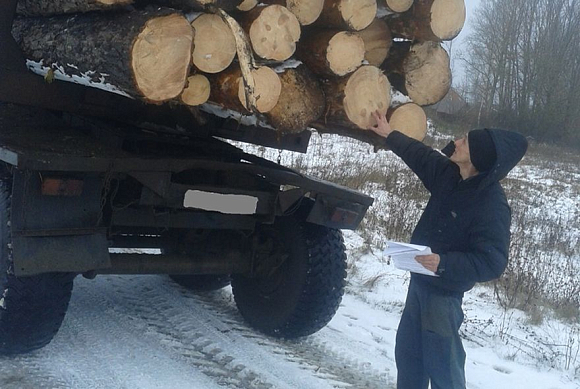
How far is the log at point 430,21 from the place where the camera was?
385cm

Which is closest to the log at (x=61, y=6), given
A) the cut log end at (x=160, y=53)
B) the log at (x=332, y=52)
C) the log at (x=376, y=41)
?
the cut log end at (x=160, y=53)

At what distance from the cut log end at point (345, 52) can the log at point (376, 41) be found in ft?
0.72

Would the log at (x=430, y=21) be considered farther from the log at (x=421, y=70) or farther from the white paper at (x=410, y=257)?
the white paper at (x=410, y=257)

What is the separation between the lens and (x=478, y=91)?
37.2 meters

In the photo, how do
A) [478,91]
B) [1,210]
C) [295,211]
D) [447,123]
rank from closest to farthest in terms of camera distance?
[1,210] → [295,211] → [447,123] → [478,91]

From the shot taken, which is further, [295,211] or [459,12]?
[295,211]

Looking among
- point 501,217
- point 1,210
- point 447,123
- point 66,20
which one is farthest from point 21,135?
point 447,123

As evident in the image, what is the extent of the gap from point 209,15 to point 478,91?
118 feet

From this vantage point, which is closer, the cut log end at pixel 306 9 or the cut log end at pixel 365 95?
the cut log end at pixel 306 9

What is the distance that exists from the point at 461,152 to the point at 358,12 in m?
1.02

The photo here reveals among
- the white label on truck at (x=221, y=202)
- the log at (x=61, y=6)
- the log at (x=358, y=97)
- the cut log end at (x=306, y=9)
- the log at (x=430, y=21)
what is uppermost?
the log at (x=430, y=21)

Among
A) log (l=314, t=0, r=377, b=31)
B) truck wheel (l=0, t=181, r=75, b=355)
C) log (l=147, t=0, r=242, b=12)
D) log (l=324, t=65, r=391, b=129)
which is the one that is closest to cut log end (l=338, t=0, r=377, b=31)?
log (l=314, t=0, r=377, b=31)

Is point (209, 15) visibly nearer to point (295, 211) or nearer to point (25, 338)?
point (295, 211)

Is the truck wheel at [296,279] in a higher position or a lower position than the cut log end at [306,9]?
lower
